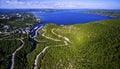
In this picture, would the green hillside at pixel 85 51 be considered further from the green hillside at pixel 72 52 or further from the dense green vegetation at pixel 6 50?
the dense green vegetation at pixel 6 50

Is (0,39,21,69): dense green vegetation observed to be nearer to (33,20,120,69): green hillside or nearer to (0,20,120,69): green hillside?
(0,20,120,69): green hillside

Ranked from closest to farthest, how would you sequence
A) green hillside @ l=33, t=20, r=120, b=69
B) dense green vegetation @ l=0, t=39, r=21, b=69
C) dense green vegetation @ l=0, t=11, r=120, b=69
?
green hillside @ l=33, t=20, r=120, b=69 → dense green vegetation @ l=0, t=11, r=120, b=69 → dense green vegetation @ l=0, t=39, r=21, b=69

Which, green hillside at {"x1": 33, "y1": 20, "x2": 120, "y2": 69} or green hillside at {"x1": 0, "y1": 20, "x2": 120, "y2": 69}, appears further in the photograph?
green hillside at {"x1": 0, "y1": 20, "x2": 120, "y2": 69}

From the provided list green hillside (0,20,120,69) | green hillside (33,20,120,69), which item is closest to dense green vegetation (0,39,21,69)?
green hillside (0,20,120,69)

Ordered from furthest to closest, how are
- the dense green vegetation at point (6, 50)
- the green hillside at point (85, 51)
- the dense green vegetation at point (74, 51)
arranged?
1. the dense green vegetation at point (6, 50)
2. the dense green vegetation at point (74, 51)
3. the green hillside at point (85, 51)

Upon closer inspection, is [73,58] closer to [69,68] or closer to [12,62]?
[69,68]

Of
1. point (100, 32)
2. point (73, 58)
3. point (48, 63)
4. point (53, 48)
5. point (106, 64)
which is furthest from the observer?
point (100, 32)

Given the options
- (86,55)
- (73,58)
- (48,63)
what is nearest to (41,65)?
(48,63)

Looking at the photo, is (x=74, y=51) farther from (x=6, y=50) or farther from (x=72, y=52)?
(x=6, y=50)

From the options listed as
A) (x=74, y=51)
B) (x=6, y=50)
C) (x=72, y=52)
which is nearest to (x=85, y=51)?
(x=74, y=51)

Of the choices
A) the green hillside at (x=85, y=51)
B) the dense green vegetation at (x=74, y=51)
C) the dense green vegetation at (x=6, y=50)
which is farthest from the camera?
the dense green vegetation at (x=6, y=50)

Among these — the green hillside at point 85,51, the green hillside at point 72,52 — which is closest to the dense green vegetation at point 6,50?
the green hillside at point 72,52
